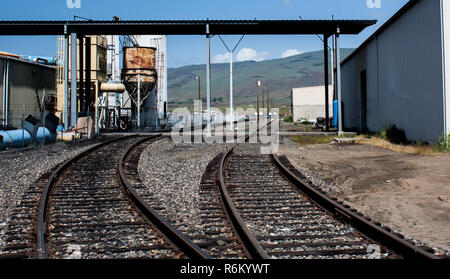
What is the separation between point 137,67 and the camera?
34.8m

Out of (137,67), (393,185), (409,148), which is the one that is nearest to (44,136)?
Result: (137,67)

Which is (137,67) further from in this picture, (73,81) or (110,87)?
(73,81)

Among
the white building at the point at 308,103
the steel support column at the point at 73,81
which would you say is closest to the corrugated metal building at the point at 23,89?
the steel support column at the point at 73,81

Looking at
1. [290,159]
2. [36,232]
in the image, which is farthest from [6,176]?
[290,159]

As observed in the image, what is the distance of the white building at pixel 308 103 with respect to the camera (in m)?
67.8

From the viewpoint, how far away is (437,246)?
493 centimetres

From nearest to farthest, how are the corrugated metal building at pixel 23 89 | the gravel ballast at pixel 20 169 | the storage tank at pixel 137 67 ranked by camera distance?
the gravel ballast at pixel 20 169
the corrugated metal building at pixel 23 89
the storage tank at pixel 137 67

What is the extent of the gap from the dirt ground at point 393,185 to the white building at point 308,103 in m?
52.6

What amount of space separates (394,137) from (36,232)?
55.5 ft

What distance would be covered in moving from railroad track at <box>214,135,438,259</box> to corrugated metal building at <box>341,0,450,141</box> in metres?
8.15

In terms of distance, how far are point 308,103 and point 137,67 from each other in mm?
41488

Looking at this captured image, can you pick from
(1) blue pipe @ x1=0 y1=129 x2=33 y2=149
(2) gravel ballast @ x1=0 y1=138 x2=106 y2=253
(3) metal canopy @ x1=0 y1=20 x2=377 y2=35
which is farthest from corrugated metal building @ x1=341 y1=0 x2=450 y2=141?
→ (1) blue pipe @ x1=0 y1=129 x2=33 y2=149

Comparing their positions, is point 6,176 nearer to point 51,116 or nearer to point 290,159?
point 290,159

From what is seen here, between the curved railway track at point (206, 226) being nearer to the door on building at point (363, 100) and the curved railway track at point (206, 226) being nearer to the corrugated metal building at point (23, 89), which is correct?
the door on building at point (363, 100)
